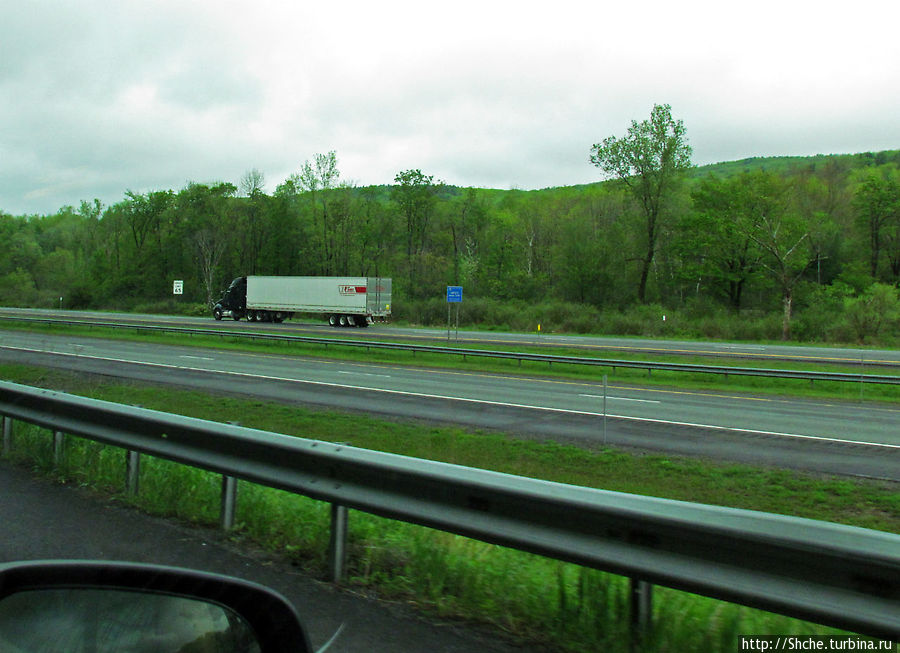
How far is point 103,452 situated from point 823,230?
7423cm

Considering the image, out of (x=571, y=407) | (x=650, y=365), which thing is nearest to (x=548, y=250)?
(x=650, y=365)

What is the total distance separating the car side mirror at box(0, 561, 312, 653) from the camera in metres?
1.72

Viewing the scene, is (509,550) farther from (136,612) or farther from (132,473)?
(136,612)

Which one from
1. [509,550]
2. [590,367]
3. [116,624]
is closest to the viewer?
[116,624]

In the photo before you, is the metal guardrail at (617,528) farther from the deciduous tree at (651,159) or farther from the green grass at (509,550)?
the deciduous tree at (651,159)

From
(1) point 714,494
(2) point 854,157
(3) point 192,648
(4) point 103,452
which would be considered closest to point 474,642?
(3) point 192,648

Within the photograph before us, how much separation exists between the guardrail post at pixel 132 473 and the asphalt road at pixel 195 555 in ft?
0.62

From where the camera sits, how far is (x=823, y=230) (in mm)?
70500

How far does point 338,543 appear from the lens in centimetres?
472

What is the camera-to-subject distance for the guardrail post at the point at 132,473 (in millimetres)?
6438

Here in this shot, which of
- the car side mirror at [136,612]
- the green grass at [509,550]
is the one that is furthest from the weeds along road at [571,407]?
the car side mirror at [136,612]

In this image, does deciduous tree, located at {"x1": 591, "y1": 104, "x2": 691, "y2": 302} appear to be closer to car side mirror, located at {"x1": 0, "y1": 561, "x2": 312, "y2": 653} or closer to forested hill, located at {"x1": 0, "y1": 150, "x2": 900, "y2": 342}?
forested hill, located at {"x1": 0, "y1": 150, "x2": 900, "y2": 342}

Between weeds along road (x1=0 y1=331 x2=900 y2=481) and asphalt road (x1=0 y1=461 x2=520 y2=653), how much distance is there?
891 cm

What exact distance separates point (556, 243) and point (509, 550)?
78382 mm
